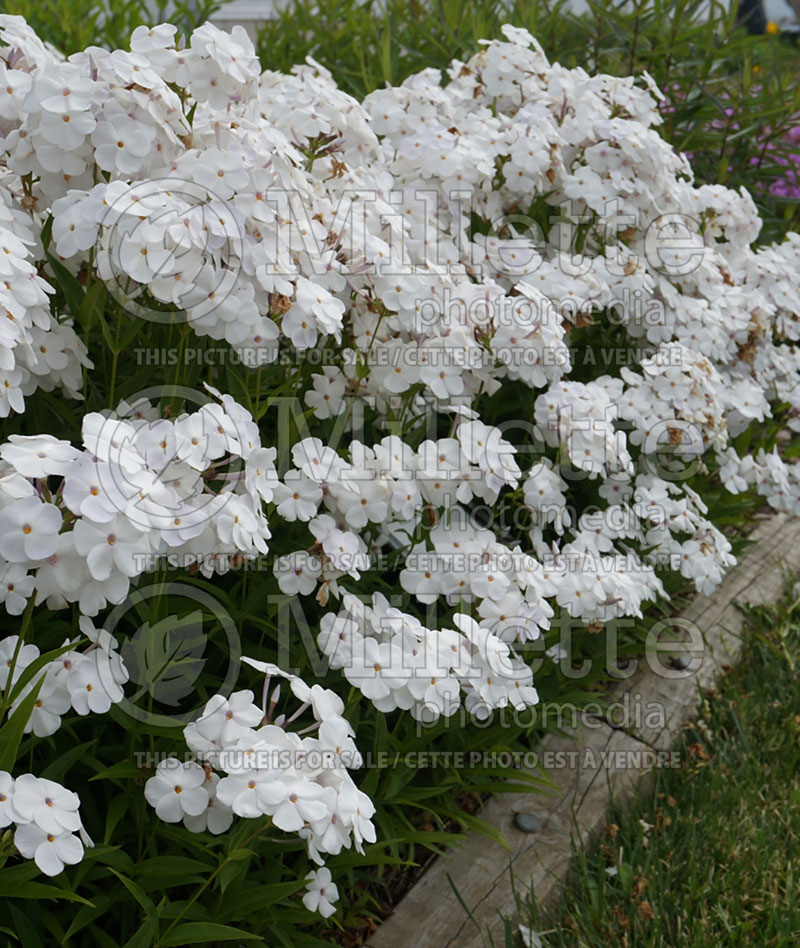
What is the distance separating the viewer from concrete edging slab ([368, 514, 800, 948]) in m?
2.05

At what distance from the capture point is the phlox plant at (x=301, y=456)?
4.93 ft

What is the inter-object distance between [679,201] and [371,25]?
7.57 ft

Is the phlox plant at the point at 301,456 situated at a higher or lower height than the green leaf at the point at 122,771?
higher

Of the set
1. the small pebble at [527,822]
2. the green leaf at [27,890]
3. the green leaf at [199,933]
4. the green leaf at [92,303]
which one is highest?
the green leaf at [92,303]

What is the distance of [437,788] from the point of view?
212 cm

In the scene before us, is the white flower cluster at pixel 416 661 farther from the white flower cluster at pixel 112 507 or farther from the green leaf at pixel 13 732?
the green leaf at pixel 13 732

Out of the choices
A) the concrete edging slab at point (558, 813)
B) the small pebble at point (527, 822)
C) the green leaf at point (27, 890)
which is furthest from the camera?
the small pebble at point (527, 822)

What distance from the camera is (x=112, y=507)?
1297 mm

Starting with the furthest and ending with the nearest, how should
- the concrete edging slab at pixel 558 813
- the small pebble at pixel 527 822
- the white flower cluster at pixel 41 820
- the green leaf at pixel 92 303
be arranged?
the small pebble at pixel 527 822 → the concrete edging slab at pixel 558 813 → the green leaf at pixel 92 303 → the white flower cluster at pixel 41 820

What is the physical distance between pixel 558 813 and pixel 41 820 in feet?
4.50

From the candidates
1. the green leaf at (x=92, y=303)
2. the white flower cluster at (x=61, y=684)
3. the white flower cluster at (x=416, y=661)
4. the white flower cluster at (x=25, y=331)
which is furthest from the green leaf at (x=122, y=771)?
the green leaf at (x=92, y=303)

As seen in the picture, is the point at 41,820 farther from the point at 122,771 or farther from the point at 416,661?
the point at 416,661

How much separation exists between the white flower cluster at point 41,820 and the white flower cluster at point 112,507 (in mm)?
241

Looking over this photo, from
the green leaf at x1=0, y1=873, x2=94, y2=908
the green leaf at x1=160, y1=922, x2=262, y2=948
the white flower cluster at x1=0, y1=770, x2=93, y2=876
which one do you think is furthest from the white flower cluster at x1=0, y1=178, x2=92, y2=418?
the green leaf at x1=160, y1=922, x2=262, y2=948
